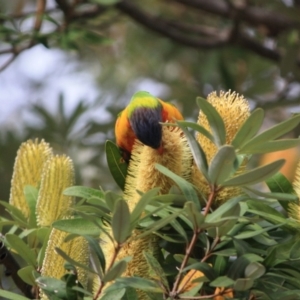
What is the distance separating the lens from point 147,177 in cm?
86

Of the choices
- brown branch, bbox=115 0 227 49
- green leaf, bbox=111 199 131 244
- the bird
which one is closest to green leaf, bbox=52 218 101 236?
green leaf, bbox=111 199 131 244

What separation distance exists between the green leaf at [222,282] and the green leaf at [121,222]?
11cm

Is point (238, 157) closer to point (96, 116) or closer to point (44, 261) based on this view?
point (44, 261)

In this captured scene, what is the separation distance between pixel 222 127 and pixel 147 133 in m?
0.38

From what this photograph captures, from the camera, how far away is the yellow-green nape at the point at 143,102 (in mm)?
1515

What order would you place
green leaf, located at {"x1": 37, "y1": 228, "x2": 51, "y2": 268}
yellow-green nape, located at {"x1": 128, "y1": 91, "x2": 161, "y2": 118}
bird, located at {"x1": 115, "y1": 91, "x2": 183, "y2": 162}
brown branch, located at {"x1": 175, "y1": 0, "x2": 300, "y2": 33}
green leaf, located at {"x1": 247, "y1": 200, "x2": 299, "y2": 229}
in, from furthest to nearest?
brown branch, located at {"x1": 175, "y1": 0, "x2": 300, "y2": 33} < yellow-green nape, located at {"x1": 128, "y1": 91, "x2": 161, "y2": 118} < bird, located at {"x1": 115, "y1": 91, "x2": 183, "y2": 162} < green leaf, located at {"x1": 37, "y1": 228, "x2": 51, "y2": 268} < green leaf, located at {"x1": 247, "y1": 200, "x2": 299, "y2": 229}

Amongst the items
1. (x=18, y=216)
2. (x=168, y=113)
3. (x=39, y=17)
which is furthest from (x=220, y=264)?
(x=39, y=17)

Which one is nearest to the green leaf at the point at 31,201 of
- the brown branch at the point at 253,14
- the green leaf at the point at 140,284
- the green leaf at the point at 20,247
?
the green leaf at the point at 20,247

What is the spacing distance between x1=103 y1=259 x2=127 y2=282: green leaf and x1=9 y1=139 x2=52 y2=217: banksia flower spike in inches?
16.2

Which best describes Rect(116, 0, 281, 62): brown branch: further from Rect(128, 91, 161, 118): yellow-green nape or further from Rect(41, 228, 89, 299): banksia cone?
Rect(41, 228, 89, 299): banksia cone

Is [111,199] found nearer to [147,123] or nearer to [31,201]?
[31,201]

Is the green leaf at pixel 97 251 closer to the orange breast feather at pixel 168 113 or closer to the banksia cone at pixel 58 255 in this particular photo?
the banksia cone at pixel 58 255

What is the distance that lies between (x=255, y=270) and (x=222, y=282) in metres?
0.04

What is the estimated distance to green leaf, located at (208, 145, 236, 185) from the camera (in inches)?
28.0
